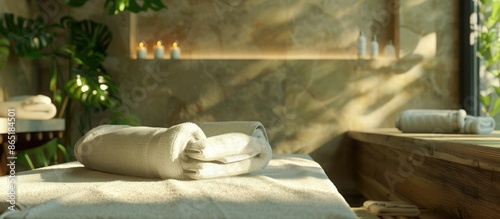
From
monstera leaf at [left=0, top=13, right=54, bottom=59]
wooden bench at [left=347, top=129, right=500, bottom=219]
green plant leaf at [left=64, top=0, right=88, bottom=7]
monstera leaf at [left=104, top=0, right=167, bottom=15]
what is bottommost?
wooden bench at [left=347, top=129, right=500, bottom=219]

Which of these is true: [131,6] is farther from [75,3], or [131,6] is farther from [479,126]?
[479,126]

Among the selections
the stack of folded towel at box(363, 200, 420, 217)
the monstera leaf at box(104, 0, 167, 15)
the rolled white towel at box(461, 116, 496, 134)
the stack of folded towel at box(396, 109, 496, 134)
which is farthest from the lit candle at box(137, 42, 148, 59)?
the stack of folded towel at box(363, 200, 420, 217)

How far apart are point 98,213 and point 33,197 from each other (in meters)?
0.21

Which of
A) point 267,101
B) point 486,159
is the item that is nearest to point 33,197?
point 486,159

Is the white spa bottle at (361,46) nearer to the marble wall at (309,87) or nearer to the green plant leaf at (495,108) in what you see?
the marble wall at (309,87)

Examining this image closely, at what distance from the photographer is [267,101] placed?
363cm

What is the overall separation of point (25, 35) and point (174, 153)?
225 cm

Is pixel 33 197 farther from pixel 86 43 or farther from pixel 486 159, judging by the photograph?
pixel 86 43

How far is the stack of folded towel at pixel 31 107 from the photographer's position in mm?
2811

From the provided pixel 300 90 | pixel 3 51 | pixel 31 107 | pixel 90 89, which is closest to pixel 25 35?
pixel 3 51

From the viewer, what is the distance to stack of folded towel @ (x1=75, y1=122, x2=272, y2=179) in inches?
52.9

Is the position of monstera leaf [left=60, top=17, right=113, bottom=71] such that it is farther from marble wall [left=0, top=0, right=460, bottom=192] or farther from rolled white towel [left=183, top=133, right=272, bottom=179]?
rolled white towel [left=183, top=133, right=272, bottom=179]

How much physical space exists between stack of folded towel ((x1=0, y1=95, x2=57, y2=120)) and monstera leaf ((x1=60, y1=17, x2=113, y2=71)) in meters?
0.49

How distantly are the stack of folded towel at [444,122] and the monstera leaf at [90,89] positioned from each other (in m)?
1.56
